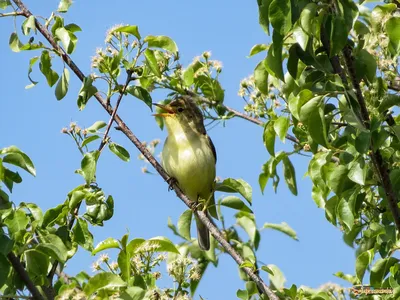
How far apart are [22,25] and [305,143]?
1.76 meters

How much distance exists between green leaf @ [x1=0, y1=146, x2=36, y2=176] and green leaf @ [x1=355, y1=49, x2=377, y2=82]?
66.1 inches

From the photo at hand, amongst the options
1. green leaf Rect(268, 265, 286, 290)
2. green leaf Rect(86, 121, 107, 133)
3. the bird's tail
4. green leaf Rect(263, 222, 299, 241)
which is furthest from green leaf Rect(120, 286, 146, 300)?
the bird's tail

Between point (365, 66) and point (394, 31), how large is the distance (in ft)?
0.66

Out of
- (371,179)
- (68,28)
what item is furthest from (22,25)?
(371,179)

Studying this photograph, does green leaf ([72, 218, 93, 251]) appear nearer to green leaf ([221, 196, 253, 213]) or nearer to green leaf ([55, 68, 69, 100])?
green leaf ([55, 68, 69, 100])

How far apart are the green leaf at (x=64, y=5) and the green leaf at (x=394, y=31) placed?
5.73 ft

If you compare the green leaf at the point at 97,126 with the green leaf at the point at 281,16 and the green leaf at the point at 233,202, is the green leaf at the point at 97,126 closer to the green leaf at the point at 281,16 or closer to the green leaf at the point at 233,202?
the green leaf at the point at 233,202

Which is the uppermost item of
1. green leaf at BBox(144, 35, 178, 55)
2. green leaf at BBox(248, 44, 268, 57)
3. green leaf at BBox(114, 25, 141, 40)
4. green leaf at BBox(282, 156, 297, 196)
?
green leaf at BBox(248, 44, 268, 57)

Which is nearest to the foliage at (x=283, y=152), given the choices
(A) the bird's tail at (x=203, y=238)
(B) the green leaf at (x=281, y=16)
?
(B) the green leaf at (x=281, y=16)

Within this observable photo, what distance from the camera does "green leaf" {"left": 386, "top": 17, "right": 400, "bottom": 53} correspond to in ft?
11.5

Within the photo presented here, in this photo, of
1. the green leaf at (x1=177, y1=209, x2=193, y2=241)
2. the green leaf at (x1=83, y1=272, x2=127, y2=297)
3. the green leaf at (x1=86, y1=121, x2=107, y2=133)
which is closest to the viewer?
the green leaf at (x1=83, y1=272, x2=127, y2=297)

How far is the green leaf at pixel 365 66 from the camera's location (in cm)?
357

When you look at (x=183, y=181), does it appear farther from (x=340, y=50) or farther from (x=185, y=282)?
(x=340, y=50)

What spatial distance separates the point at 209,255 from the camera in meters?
5.86
